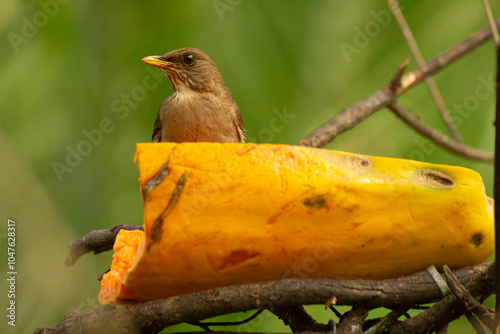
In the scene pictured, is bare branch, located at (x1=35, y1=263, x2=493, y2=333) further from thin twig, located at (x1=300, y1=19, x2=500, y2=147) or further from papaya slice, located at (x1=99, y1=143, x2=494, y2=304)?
thin twig, located at (x1=300, y1=19, x2=500, y2=147)

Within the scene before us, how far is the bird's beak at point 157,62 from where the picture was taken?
7.73ft

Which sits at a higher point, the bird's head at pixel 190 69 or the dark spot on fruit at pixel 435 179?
the bird's head at pixel 190 69

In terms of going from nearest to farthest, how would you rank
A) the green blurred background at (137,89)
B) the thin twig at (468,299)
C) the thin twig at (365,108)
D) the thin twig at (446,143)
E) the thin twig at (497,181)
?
the thin twig at (497,181) → the thin twig at (468,299) → the thin twig at (446,143) → the green blurred background at (137,89) → the thin twig at (365,108)

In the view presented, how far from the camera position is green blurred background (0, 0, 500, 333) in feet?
6.82

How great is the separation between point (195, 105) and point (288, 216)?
1.47 m

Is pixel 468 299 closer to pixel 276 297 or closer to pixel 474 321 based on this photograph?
pixel 474 321

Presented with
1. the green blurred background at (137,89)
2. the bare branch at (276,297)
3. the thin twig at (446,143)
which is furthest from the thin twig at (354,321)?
the green blurred background at (137,89)

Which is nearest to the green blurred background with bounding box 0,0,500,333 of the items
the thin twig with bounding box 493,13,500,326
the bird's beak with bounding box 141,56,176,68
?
the bird's beak with bounding box 141,56,176,68

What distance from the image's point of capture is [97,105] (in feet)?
7.63

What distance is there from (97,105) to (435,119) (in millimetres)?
1446

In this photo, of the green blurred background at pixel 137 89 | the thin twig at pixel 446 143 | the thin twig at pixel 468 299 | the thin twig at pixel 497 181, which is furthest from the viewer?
the green blurred background at pixel 137 89

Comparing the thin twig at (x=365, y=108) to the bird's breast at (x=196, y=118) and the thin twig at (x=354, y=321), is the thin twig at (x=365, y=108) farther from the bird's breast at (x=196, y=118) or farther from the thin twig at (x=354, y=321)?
the thin twig at (x=354, y=321)

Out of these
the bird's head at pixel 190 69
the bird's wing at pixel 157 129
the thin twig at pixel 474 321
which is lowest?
the thin twig at pixel 474 321

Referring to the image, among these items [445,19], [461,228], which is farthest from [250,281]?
[445,19]
